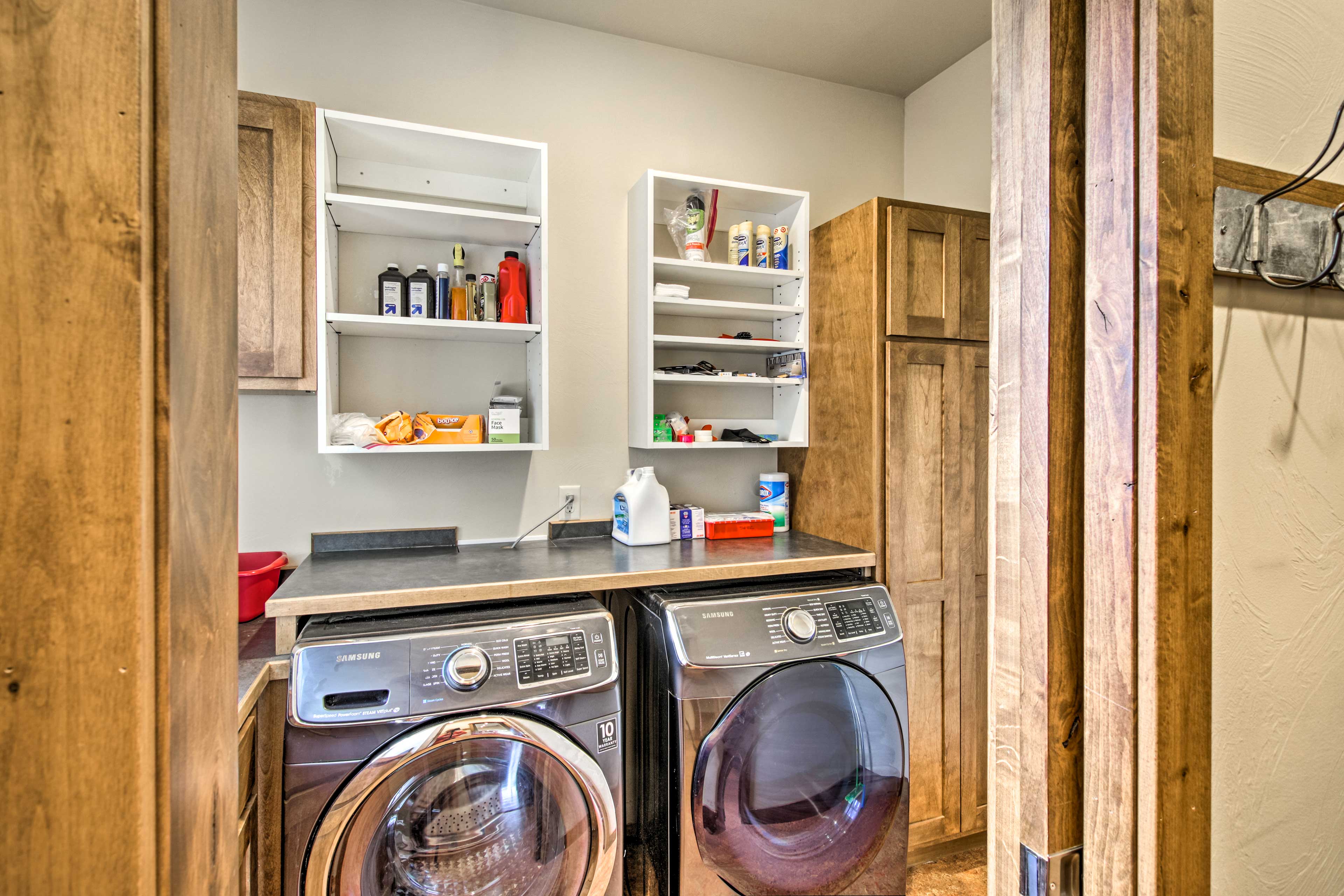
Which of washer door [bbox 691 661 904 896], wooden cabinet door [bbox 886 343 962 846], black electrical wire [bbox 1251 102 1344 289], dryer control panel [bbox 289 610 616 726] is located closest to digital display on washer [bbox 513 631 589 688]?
dryer control panel [bbox 289 610 616 726]

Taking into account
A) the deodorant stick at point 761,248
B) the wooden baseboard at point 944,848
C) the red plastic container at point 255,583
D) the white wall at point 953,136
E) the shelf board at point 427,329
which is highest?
the white wall at point 953,136

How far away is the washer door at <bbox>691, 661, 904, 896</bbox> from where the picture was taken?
1.59 metres

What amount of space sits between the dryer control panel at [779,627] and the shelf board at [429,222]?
4.11ft

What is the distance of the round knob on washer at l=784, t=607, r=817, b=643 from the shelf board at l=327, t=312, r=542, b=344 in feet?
3.66

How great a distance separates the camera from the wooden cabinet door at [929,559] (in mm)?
2016

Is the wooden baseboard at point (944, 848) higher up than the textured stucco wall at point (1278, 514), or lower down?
lower down

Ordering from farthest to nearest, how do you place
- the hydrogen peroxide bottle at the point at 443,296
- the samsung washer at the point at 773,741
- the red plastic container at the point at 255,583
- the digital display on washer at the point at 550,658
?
the hydrogen peroxide bottle at the point at 443,296
the red plastic container at the point at 255,583
the samsung washer at the point at 773,741
the digital display on washer at the point at 550,658

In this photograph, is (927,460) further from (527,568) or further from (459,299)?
(459,299)

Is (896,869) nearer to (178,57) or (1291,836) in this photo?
(1291,836)

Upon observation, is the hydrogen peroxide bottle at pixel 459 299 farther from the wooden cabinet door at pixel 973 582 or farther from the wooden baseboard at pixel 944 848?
the wooden baseboard at pixel 944 848

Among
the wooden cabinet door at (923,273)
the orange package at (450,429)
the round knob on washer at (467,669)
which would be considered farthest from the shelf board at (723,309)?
the round knob on washer at (467,669)

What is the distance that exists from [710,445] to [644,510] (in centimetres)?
32

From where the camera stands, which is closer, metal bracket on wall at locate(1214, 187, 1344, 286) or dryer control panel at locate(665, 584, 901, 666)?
metal bracket on wall at locate(1214, 187, 1344, 286)

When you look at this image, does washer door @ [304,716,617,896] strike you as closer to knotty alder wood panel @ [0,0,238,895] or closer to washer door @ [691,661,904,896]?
washer door @ [691,661,904,896]
